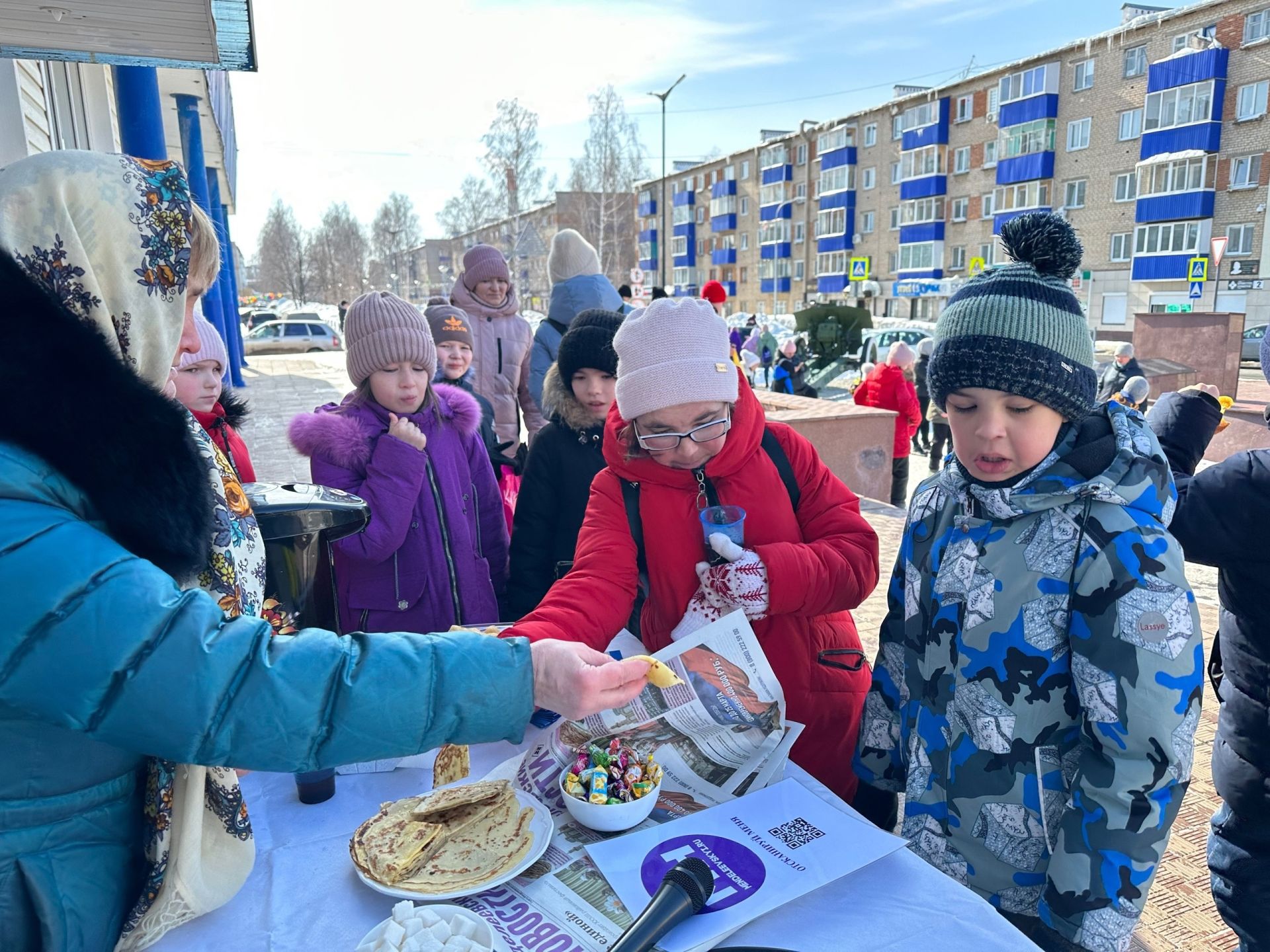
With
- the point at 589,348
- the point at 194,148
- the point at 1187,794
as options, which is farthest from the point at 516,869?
the point at 194,148

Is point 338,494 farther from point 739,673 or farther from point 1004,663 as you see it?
point 1004,663

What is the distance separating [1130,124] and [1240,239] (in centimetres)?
683

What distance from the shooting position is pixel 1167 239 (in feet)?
101

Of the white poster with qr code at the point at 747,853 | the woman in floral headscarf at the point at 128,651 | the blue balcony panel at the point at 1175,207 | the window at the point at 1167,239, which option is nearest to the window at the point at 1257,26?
the blue balcony panel at the point at 1175,207

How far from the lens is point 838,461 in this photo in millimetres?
7195

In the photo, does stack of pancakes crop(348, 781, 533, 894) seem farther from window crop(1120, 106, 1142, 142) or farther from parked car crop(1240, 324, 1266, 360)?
window crop(1120, 106, 1142, 142)

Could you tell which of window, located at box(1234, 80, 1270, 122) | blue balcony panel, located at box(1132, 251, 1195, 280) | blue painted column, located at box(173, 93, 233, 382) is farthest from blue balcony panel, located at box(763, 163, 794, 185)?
blue painted column, located at box(173, 93, 233, 382)

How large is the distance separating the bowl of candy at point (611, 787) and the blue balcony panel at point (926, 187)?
44.6m

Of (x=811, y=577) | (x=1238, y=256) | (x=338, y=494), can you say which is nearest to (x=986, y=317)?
(x=811, y=577)

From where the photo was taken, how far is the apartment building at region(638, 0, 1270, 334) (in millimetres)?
28344

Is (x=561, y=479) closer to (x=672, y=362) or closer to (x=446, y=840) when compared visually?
(x=672, y=362)

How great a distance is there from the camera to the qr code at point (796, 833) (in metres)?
1.20

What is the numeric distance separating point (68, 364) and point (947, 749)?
5.17 ft

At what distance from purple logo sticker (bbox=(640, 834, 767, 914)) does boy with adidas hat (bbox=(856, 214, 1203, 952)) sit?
22.3 inches
